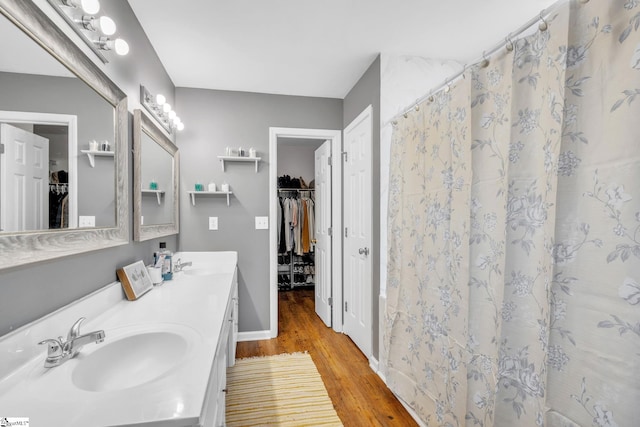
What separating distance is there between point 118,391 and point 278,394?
1.53m

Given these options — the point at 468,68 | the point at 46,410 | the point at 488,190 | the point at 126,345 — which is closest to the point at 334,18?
the point at 468,68

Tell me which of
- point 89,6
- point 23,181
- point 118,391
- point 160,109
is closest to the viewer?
point 118,391

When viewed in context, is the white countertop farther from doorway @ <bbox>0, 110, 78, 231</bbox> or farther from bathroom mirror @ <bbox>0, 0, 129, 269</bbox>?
doorway @ <bbox>0, 110, 78, 231</bbox>

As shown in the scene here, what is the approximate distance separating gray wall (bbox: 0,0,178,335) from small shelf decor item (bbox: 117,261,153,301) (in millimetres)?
52

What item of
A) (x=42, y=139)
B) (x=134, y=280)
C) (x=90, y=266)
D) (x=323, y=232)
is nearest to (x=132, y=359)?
(x=90, y=266)

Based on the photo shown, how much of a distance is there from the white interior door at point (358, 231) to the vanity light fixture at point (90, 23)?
1730 mm

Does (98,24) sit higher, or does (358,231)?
(98,24)

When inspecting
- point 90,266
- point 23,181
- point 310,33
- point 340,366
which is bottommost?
point 340,366

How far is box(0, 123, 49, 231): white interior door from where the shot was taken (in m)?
0.79

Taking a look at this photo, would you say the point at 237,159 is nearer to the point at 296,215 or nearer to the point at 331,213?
the point at 331,213

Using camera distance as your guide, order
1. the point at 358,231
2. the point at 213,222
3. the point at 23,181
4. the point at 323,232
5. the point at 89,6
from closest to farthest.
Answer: the point at 23,181 < the point at 89,6 < the point at 358,231 < the point at 213,222 < the point at 323,232

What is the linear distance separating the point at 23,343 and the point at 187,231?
6.30 ft

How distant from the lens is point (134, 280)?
1.50 meters

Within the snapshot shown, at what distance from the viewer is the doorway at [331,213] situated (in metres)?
2.85
